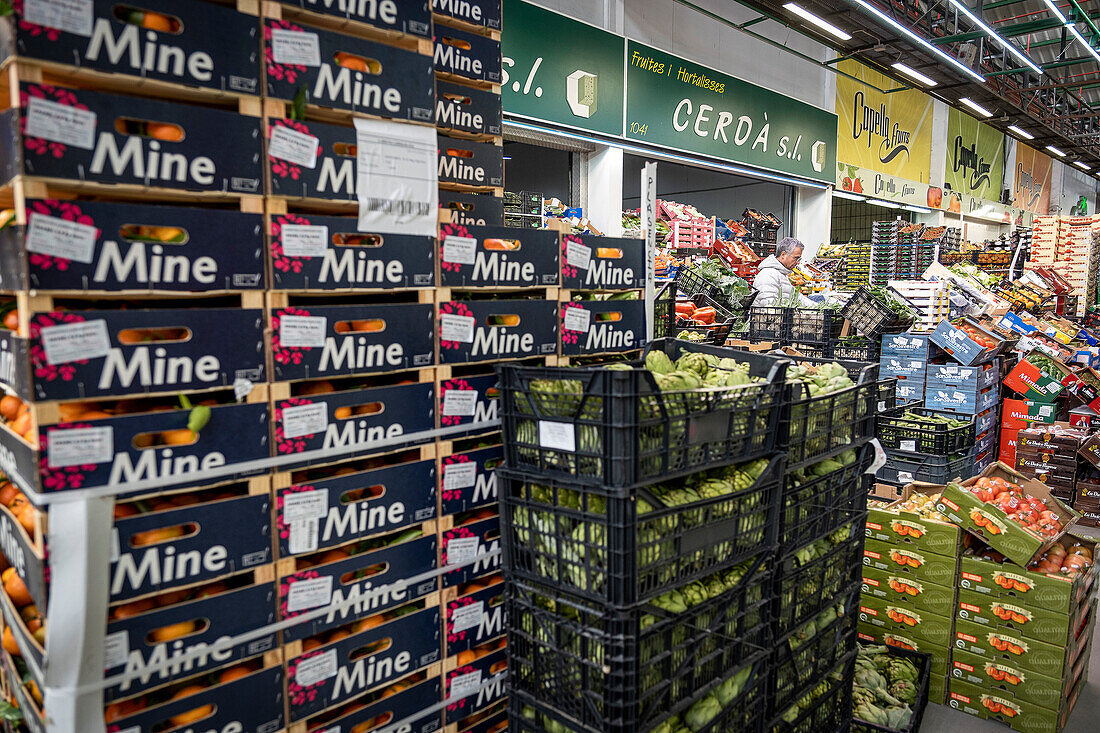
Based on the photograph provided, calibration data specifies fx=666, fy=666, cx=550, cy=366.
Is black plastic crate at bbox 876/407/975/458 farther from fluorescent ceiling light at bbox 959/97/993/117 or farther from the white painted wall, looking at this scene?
the white painted wall

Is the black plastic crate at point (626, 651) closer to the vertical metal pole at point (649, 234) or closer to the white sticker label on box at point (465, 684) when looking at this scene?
the white sticker label on box at point (465, 684)

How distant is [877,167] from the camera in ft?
49.9

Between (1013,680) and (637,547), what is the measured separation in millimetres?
2633

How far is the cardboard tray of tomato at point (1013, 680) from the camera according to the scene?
9.87 ft

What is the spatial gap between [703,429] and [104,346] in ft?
4.83

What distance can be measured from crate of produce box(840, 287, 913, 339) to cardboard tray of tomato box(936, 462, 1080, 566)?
103 inches

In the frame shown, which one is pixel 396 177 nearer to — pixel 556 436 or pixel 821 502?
pixel 556 436

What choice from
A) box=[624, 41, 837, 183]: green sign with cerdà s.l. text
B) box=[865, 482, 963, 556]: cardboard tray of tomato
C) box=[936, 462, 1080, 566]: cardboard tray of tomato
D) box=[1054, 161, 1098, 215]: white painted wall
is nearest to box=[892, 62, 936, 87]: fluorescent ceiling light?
box=[624, 41, 837, 183]: green sign with cerdà s.l. text

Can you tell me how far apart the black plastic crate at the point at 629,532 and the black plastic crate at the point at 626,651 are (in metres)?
0.06

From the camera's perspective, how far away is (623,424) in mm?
1625

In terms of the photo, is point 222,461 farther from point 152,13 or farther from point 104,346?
point 152,13

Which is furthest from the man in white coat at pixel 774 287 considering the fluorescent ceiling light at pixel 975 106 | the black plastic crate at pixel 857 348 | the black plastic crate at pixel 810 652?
the fluorescent ceiling light at pixel 975 106

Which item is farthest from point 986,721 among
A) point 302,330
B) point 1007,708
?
point 302,330

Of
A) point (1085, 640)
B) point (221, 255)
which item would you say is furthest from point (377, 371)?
point (1085, 640)
